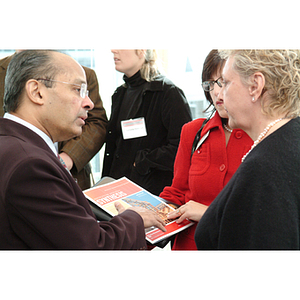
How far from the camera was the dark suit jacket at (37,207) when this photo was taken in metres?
0.96

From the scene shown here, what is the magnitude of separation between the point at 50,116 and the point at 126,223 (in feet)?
1.70

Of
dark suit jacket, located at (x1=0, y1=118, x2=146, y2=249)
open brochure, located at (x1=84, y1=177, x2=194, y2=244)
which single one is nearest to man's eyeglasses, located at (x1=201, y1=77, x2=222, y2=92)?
open brochure, located at (x1=84, y1=177, x2=194, y2=244)

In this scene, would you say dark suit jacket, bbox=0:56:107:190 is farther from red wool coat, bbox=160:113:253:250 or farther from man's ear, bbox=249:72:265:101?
man's ear, bbox=249:72:265:101

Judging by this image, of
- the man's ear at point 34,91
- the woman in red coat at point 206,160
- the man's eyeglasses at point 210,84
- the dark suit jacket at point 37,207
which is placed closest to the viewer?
the dark suit jacket at point 37,207

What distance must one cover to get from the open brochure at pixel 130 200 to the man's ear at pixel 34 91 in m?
0.51

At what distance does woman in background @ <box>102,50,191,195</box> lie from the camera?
2.33 m

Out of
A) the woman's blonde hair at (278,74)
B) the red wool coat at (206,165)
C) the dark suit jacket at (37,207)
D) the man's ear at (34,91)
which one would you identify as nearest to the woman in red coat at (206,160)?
the red wool coat at (206,165)

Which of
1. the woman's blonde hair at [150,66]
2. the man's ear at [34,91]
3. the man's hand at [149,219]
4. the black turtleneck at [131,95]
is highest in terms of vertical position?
the woman's blonde hair at [150,66]

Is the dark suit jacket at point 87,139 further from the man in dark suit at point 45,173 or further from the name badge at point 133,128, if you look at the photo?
the man in dark suit at point 45,173

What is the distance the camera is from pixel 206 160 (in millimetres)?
1624

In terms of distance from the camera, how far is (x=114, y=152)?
2.55m

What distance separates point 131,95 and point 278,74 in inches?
62.1

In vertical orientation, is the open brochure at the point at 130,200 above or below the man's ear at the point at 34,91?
below
